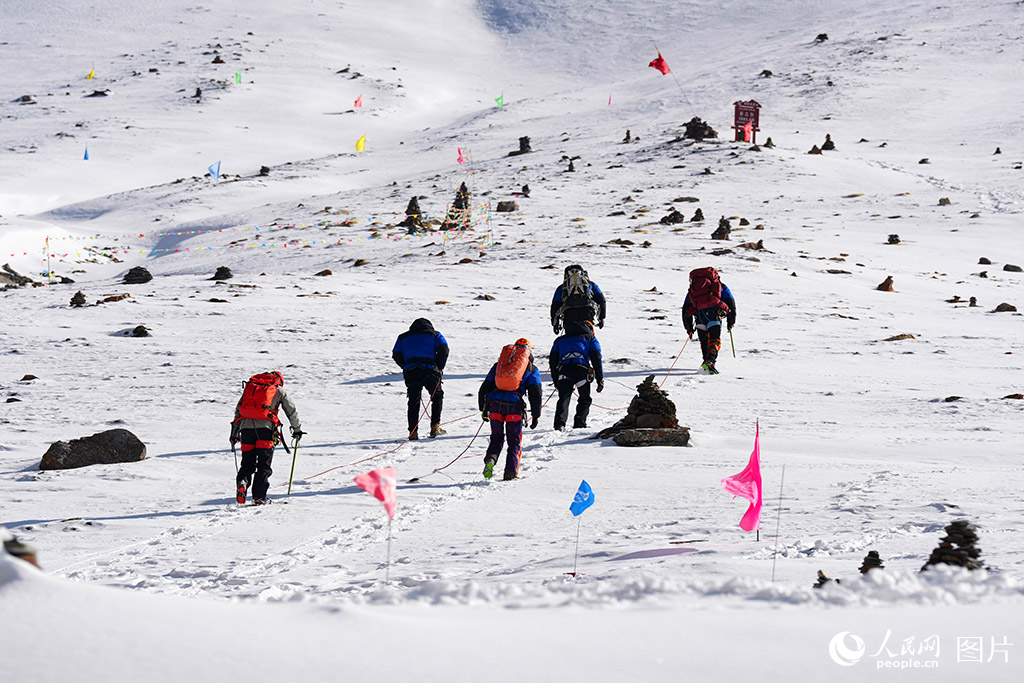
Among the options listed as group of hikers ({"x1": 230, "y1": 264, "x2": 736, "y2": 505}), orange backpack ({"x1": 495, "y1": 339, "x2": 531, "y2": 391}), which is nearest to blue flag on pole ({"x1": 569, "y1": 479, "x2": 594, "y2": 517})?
group of hikers ({"x1": 230, "y1": 264, "x2": 736, "y2": 505})

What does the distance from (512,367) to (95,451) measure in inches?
149

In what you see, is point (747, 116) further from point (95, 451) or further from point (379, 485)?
point (379, 485)

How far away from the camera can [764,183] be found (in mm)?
30719

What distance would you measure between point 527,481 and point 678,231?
55.0 ft

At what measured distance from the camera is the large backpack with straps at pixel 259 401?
7.58m

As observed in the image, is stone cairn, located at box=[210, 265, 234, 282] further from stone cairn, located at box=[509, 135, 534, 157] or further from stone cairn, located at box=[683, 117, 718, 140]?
stone cairn, located at box=[683, 117, 718, 140]

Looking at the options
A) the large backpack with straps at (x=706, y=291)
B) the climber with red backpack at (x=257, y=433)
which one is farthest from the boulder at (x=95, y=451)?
the large backpack with straps at (x=706, y=291)

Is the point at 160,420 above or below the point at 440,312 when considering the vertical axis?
below

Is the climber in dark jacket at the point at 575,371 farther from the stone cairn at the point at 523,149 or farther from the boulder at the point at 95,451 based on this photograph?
the stone cairn at the point at 523,149

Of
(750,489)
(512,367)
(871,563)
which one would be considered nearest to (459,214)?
(512,367)

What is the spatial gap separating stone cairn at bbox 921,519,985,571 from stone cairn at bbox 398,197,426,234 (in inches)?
869

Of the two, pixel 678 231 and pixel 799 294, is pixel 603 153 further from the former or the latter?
pixel 799 294

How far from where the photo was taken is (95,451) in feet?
28.0

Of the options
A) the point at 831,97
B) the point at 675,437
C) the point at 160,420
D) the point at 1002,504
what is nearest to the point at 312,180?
the point at 831,97
